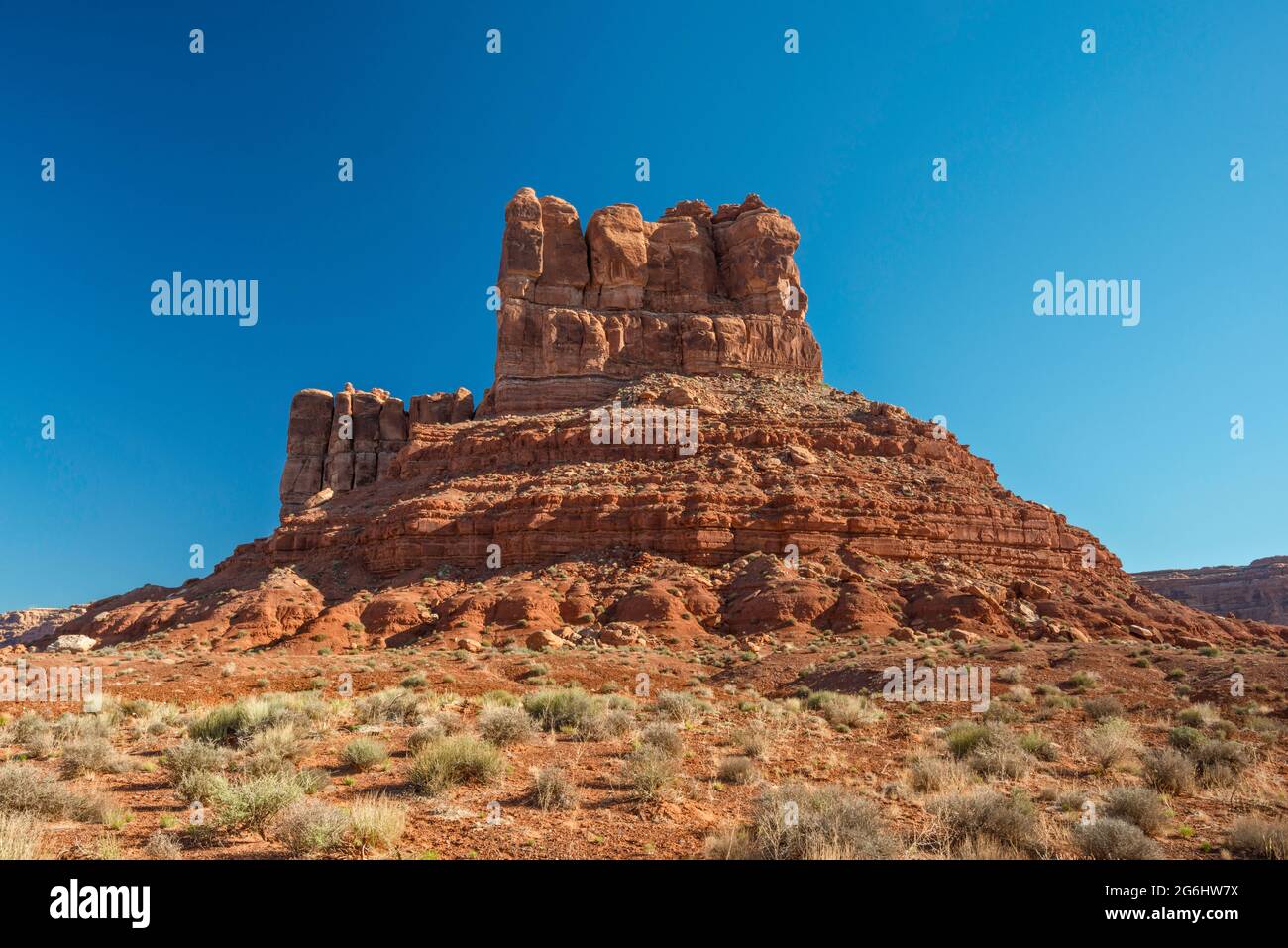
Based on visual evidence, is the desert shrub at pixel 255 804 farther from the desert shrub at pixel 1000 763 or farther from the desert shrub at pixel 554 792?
the desert shrub at pixel 1000 763

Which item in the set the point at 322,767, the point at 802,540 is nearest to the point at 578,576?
the point at 802,540

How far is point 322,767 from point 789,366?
5348 cm

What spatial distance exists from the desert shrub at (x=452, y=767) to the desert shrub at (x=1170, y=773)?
28.1 ft

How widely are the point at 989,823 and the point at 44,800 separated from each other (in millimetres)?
9297

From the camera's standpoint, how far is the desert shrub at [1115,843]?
5.72 meters

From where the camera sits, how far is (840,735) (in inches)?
504

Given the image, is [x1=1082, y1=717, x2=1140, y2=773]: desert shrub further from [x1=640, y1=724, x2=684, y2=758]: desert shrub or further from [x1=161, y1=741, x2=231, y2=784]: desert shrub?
[x1=161, y1=741, x2=231, y2=784]: desert shrub

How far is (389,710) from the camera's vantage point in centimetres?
1358

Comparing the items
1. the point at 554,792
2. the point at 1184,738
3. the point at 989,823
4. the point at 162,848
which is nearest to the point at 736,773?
the point at 554,792

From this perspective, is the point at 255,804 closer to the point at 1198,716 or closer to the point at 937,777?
the point at 937,777

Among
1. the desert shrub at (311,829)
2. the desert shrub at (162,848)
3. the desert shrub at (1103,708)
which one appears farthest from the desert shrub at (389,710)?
the desert shrub at (1103,708)
